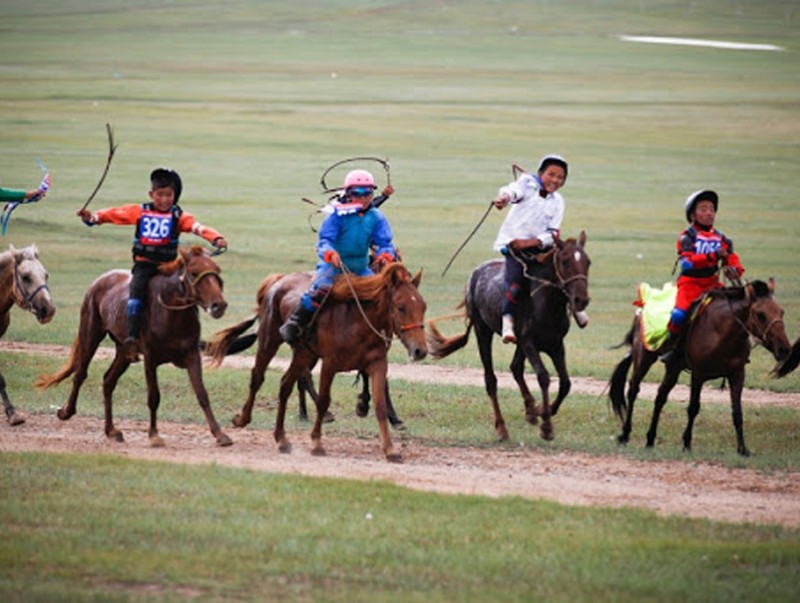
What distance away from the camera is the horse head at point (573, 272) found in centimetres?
1539

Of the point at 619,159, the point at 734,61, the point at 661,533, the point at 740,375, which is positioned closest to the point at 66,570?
the point at 661,533

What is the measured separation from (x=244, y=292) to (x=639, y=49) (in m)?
79.7

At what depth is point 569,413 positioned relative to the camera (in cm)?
1769

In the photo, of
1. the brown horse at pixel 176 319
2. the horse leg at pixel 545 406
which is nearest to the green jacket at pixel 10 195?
the brown horse at pixel 176 319

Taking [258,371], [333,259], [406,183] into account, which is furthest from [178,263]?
[406,183]

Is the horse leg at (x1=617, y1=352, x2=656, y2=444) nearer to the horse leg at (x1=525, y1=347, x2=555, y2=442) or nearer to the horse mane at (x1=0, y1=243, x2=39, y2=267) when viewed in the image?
the horse leg at (x1=525, y1=347, x2=555, y2=442)

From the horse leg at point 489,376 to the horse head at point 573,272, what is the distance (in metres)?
1.33

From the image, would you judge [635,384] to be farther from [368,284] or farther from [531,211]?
[368,284]

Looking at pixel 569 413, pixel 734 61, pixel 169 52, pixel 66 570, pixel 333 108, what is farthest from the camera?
pixel 169 52

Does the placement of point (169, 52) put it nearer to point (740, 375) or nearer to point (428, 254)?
point (428, 254)

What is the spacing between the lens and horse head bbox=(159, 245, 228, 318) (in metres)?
13.8

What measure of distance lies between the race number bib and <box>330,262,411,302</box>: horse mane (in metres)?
1.62

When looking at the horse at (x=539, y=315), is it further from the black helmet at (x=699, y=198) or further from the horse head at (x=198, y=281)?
the horse head at (x=198, y=281)

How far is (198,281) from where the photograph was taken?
45.8 ft
